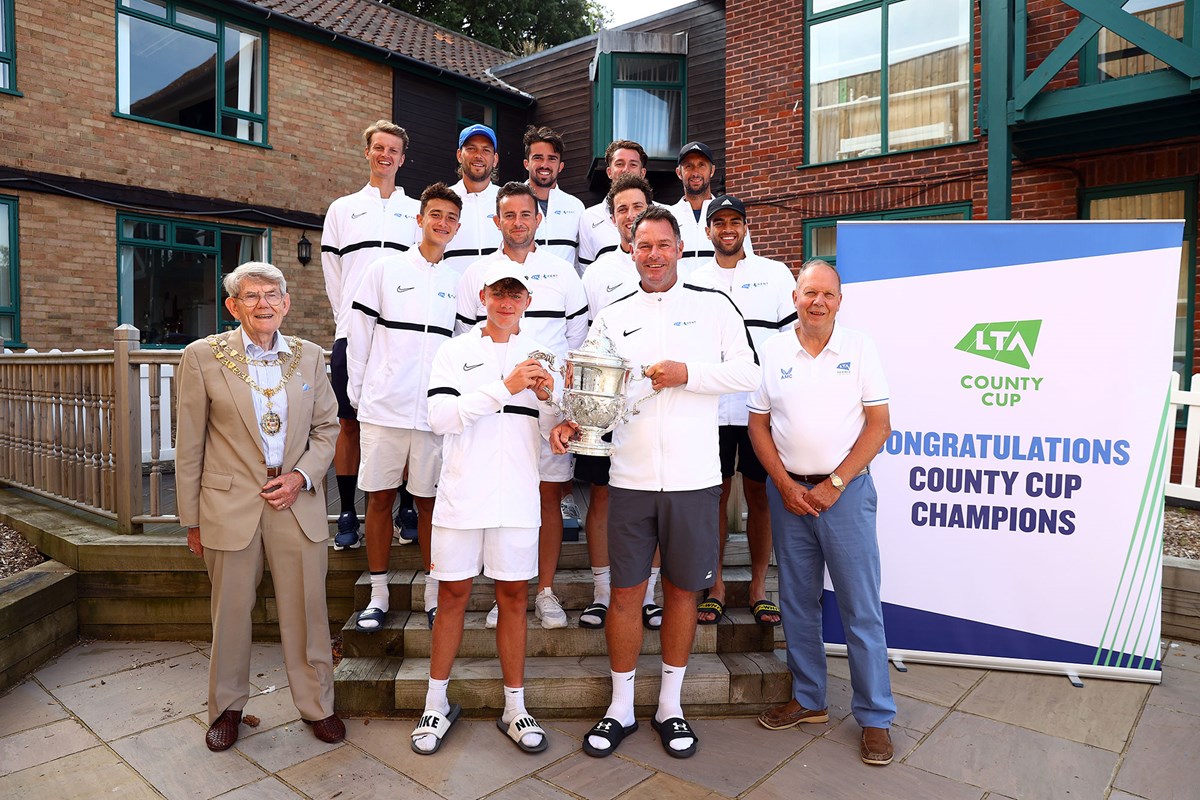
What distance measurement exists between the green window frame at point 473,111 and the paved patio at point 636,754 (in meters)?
12.5

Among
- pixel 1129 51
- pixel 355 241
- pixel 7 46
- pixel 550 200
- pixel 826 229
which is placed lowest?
pixel 355 241

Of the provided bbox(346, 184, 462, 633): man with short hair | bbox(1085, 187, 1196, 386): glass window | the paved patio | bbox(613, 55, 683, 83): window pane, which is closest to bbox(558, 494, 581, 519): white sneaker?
bbox(346, 184, 462, 633): man with short hair

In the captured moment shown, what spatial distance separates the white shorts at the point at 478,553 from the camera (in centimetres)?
312

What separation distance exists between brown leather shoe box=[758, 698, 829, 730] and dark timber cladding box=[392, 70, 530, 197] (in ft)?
38.0

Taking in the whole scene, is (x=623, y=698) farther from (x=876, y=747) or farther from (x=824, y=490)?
(x=824, y=490)

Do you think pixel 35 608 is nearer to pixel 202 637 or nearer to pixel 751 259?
pixel 202 637

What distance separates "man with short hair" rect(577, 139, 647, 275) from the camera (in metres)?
4.53

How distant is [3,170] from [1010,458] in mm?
10895

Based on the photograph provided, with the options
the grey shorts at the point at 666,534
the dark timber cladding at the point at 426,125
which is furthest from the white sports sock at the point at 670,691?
the dark timber cladding at the point at 426,125

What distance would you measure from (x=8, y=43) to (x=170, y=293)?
3379mm

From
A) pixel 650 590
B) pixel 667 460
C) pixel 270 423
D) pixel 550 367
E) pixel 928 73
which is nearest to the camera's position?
pixel 550 367

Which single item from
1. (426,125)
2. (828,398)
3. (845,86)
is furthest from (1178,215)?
(426,125)

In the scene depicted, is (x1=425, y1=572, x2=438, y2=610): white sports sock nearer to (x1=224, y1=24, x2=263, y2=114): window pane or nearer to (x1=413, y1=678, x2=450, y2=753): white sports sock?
(x1=413, y1=678, x2=450, y2=753): white sports sock

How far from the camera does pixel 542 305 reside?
3752 mm
